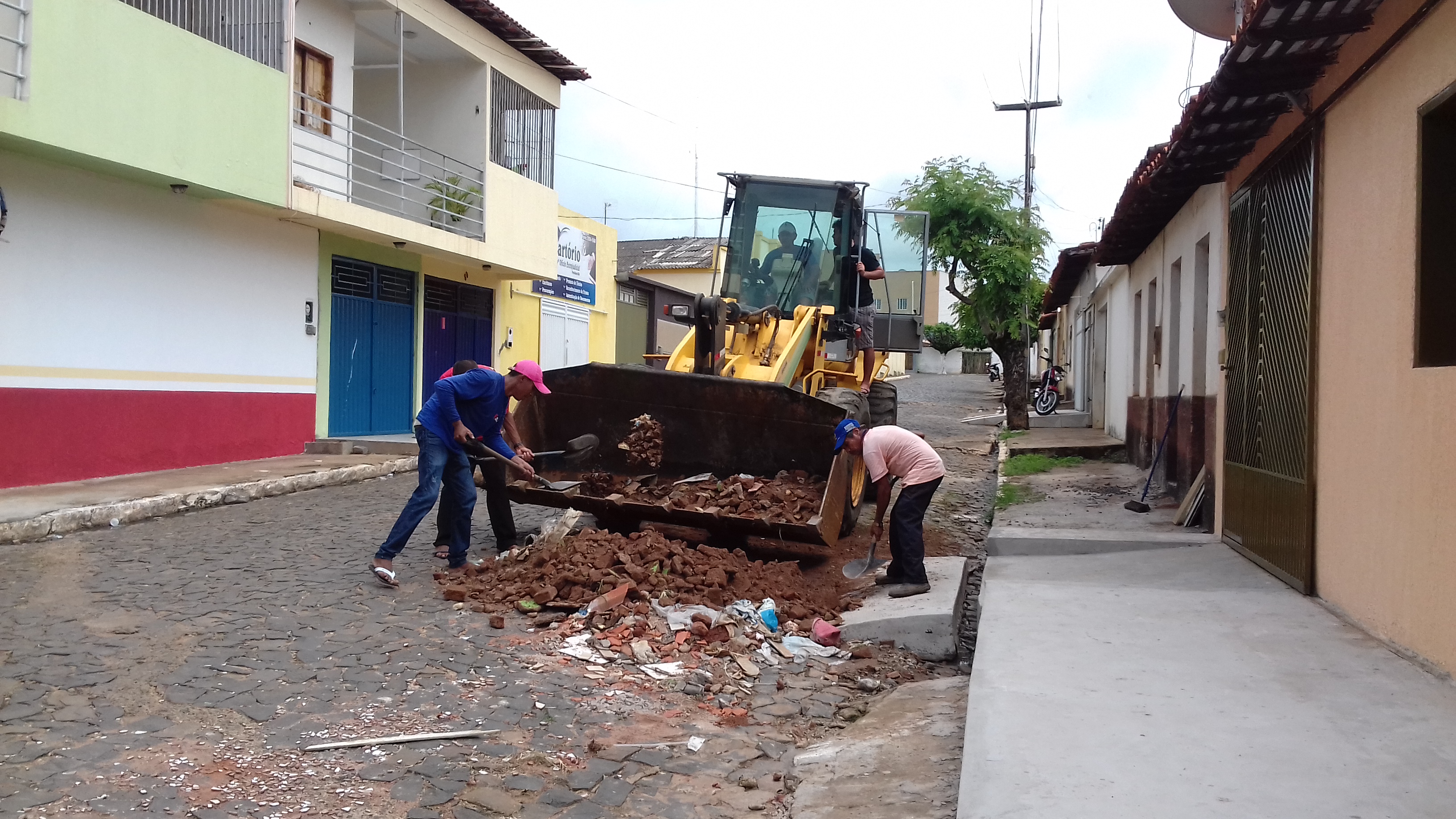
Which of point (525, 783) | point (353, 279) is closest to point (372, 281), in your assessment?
point (353, 279)

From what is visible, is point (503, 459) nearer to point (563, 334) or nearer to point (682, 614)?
point (682, 614)

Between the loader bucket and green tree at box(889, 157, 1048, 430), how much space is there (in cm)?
1135

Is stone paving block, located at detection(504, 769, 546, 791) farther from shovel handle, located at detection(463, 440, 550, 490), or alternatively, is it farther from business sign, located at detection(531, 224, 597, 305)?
business sign, located at detection(531, 224, 597, 305)

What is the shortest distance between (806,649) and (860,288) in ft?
15.3

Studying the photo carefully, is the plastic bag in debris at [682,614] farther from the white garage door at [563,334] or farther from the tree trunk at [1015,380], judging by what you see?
the white garage door at [563,334]

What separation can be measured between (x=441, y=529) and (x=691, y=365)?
2.53 metres

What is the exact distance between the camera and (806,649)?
19.9 feet

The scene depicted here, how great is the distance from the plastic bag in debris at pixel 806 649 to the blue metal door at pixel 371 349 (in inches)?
419

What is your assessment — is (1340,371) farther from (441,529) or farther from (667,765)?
(441,529)

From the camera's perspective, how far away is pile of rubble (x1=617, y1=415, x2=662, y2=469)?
7957 millimetres

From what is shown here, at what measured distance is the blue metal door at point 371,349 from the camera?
589 inches

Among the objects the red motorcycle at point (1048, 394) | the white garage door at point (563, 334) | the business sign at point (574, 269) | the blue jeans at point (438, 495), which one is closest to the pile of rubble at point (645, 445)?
the blue jeans at point (438, 495)

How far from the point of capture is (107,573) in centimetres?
690

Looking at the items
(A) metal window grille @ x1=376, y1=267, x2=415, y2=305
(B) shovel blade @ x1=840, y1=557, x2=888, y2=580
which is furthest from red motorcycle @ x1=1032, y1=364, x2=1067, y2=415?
(B) shovel blade @ x1=840, y1=557, x2=888, y2=580
